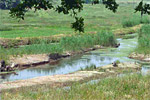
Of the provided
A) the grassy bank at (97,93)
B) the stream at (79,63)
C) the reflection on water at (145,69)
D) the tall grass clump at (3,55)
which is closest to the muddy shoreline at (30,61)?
the tall grass clump at (3,55)

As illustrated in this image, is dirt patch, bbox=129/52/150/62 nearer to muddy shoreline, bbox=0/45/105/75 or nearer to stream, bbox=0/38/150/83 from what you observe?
stream, bbox=0/38/150/83

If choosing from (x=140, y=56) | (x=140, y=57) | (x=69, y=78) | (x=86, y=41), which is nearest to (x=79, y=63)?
(x=140, y=57)

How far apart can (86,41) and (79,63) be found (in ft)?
28.0

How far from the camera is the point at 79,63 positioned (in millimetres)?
Result: 33500

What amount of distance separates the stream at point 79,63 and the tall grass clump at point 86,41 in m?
1.52

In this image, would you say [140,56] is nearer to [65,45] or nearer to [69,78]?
[65,45]

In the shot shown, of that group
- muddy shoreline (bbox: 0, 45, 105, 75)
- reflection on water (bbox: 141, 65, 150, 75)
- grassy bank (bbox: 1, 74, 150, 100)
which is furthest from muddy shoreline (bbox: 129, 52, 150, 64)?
grassy bank (bbox: 1, 74, 150, 100)

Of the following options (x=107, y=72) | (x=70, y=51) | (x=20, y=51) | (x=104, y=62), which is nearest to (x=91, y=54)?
(x=70, y=51)

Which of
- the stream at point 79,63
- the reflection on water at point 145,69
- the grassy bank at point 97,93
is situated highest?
the grassy bank at point 97,93

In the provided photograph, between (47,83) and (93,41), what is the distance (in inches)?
805

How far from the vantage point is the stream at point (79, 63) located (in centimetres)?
2798

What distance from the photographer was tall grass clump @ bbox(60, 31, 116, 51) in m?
38.9

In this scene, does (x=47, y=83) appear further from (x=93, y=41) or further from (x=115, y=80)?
(x=93, y=41)

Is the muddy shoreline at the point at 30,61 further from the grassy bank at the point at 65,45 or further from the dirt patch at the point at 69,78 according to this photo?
the dirt patch at the point at 69,78
